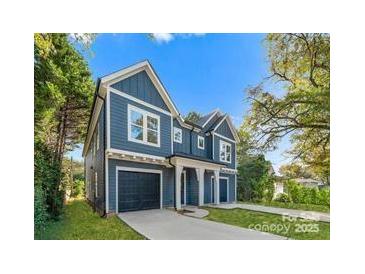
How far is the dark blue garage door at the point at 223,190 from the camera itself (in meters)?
9.30

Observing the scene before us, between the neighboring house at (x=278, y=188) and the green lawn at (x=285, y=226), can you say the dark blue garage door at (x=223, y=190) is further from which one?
the green lawn at (x=285, y=226)

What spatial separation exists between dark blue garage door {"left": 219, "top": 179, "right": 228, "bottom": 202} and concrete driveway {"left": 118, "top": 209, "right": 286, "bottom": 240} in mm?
3338

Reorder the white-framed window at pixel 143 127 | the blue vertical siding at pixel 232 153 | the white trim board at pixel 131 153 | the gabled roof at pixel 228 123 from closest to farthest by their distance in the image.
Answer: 1. the white trim board at pixel 131 153
2. the white-framed window at pixel 143 127
3. the gabled roof at pixel 228 123
4. the blue vertical siding at pixel 232 153

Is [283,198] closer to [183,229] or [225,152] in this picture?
[183,229]

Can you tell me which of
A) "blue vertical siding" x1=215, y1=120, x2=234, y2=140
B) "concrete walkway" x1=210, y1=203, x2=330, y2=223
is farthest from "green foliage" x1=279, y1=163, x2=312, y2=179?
"blue vertical siding" x1=215, y1=120, x2=234, y2=140

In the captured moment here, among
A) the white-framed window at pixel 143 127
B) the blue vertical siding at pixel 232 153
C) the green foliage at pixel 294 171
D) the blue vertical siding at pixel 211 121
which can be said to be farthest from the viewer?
the blue vertical siding at pixel 232 153

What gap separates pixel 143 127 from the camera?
696 centimetres

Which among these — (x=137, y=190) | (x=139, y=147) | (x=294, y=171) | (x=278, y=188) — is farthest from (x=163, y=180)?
(x=294, y=171)

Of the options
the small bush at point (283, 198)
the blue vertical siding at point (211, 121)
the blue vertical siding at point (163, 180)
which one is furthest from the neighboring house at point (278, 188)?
the blue vertical siding at point (163, 180)
